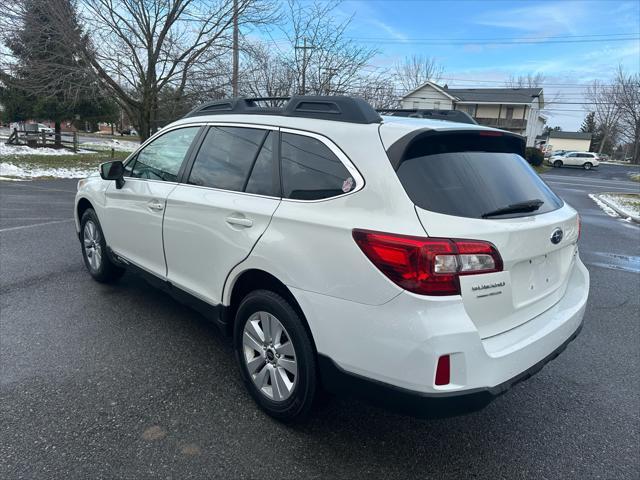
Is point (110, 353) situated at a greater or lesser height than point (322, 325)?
lesser

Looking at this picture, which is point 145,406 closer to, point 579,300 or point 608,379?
point 579,300

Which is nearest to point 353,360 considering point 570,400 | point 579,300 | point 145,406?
point 145,406

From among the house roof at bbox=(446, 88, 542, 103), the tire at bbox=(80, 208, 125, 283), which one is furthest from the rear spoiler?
the house roof at bbox=(446, 88, 542, 103)

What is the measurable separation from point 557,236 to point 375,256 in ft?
3.81

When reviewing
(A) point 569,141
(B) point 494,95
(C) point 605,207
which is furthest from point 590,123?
(C) point 605,207

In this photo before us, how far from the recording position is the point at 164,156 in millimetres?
3812

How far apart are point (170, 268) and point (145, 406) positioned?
1.08 m

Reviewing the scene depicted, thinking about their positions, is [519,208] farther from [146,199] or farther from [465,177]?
[146,199]

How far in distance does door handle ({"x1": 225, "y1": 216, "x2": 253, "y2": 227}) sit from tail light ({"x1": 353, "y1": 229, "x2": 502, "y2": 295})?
91 centimetres

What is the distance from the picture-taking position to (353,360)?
2.20 m

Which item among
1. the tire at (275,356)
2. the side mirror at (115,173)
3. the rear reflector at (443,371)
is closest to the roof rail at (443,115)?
the tire at (275,356)

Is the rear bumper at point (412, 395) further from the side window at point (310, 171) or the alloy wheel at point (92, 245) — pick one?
the alloy wheel at point (92, 245)

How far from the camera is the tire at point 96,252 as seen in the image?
462 centimetres

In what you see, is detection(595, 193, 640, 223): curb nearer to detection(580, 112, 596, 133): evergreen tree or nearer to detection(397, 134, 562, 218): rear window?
detection(397, 134, 562, 218): rear window
